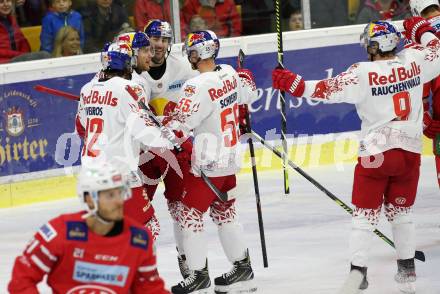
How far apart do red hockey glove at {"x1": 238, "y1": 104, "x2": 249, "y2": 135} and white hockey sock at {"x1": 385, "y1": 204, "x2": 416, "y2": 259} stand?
104 cm

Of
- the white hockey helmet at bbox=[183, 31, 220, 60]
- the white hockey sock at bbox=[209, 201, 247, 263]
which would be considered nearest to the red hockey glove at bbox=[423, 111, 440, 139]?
the white hockey sock at bbox=[209, 201, 247, 263]

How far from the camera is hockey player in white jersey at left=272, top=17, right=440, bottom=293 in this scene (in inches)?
254

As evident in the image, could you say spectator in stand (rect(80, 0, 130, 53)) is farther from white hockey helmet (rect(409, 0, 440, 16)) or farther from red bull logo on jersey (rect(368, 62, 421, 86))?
red bull logo on jersey (rect(368, 62, 421, 86))

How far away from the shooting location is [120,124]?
247 inches

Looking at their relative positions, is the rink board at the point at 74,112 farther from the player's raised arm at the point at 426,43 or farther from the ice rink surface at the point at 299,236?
the player's raised arm at the point at 426,43

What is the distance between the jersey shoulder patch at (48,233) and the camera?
431 centimetres

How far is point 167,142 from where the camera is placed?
6.40m

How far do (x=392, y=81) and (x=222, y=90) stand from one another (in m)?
0.88

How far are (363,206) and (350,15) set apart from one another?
4135 mm

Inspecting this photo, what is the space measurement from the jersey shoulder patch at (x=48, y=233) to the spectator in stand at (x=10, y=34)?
16.4 feet

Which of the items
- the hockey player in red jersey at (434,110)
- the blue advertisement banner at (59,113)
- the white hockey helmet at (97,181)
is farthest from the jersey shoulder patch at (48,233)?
the blue advertisement banner at (59,113)

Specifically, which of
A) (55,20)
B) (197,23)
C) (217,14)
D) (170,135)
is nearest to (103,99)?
(170,135)

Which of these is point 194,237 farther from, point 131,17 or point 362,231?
point 131,17

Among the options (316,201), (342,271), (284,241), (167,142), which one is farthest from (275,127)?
(167,142)
